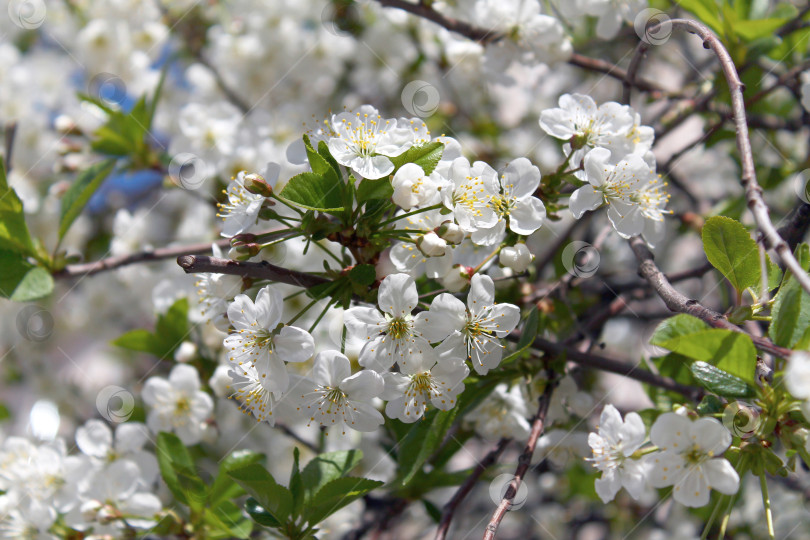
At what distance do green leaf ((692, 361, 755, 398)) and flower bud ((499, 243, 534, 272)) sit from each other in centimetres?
32

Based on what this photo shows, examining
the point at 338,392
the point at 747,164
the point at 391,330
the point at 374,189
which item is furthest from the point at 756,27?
the point at 338,392

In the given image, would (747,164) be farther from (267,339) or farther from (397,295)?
(267,339)

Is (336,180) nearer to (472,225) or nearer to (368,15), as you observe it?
(472,225)

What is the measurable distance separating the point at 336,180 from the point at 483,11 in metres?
0.88

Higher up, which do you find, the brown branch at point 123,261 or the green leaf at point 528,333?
the green leaf at point 528,333

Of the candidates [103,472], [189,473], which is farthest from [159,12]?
[189,473]

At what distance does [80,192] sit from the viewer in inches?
65.8

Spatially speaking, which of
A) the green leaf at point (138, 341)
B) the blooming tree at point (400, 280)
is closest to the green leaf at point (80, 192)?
the blooming tree at point (400, 280)

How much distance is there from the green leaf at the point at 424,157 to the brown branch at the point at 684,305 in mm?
443

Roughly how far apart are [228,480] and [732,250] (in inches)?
42.9

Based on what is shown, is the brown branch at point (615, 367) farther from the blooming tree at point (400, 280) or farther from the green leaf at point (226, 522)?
the green leaf at point (226, 522)

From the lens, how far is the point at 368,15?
2691mm

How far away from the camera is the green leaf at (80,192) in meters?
1.61

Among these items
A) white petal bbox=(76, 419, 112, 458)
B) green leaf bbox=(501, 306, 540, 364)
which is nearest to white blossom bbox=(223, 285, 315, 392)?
green leaf bbox=(501, 306, 540, 364)
